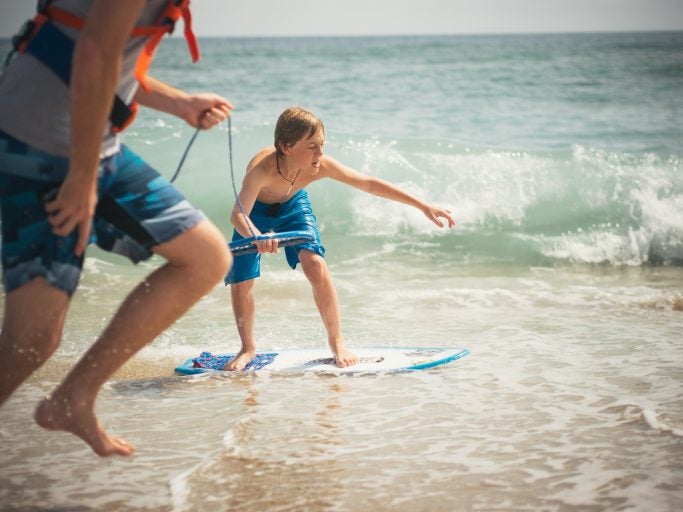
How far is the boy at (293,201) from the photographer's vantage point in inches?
200

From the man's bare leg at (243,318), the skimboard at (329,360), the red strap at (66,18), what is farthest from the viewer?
the man's bare leg at (243,318)

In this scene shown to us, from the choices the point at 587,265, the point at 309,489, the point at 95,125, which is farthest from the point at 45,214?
the point at 587,265

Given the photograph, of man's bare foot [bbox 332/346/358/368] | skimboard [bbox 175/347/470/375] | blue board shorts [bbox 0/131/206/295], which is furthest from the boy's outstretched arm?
blue board shorts [bbox 0/131/206/295]

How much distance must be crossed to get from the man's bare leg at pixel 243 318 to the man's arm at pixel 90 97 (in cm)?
290

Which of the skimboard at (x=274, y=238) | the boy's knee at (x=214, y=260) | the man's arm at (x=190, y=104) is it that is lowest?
the skimboard at (x=274, y=238)

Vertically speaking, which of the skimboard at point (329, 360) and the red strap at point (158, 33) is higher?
the red strap at point (158, 33)

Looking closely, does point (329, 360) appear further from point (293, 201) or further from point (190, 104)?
point (190, 104)

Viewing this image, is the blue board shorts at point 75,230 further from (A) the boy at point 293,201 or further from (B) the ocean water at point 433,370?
(A) the boy at point 293,201

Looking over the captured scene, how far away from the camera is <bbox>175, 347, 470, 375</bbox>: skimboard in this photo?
504cm

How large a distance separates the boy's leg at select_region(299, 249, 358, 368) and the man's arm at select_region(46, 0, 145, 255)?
283 cm

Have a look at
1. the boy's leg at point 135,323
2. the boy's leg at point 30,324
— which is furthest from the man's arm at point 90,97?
the boy's leg at point 135,323

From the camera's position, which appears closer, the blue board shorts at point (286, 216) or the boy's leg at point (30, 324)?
the boy's leg at point (30, 324)

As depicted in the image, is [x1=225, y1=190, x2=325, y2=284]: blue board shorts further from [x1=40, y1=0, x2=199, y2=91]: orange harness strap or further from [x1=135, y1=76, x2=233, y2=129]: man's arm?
[x1=40, y1=0, x2=199, y2=91]: orange harness strap

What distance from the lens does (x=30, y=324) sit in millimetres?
2443
